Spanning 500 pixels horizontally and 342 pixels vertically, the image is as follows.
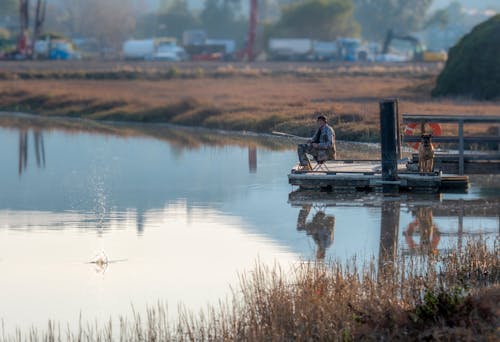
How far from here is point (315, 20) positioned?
491 ft

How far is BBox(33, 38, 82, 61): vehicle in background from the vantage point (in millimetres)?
107562

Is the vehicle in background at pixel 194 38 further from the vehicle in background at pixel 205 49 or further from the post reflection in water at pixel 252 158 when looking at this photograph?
the post reflection in water at pixel 252 158

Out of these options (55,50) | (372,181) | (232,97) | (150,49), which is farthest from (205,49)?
(372,181)

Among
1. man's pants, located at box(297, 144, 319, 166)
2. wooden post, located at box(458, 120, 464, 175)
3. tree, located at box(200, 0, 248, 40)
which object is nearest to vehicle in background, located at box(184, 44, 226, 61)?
tree, located at box(200, 0, 248, 40)

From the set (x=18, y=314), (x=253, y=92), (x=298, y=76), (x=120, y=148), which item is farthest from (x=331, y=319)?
(x=298, y=76)

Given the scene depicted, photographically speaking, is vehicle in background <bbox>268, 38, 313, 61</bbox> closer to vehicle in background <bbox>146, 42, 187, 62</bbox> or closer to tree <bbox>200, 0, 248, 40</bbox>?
vehicle in background <bbox>146, 42, 187, 62</bbox>

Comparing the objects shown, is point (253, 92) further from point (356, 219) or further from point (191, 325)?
point (191, 325)

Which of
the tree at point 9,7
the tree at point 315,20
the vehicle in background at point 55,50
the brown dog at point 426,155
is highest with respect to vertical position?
the tree at point 9,7

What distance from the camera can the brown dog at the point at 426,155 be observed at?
23.3m

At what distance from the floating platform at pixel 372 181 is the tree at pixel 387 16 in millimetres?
161696

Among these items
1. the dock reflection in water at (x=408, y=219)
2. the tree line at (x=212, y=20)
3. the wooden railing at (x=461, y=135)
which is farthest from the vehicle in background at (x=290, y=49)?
the dock reflection in water at (x=408, y=219)

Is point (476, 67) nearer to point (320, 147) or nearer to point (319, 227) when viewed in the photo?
point (320, 147)

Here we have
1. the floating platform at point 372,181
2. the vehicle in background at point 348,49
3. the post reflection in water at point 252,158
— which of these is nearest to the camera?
the floating platform at point 372,181

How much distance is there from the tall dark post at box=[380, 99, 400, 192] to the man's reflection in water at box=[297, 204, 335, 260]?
194 centimetres
